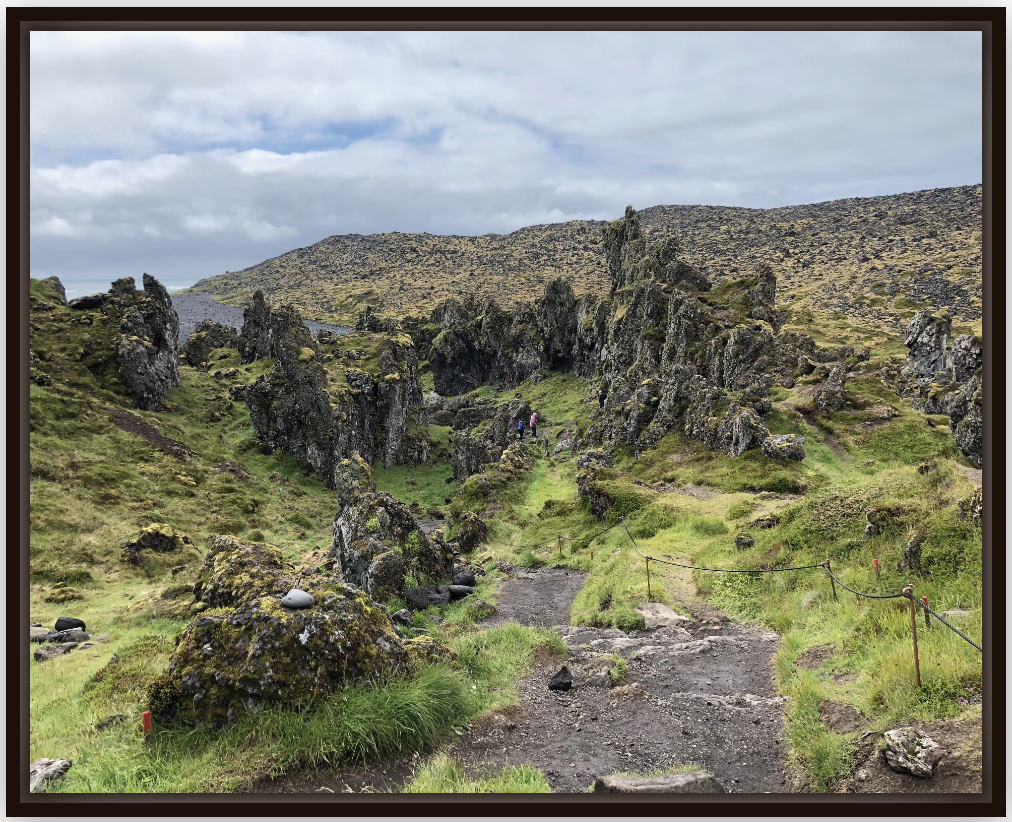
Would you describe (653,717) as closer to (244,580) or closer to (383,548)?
(244,580)

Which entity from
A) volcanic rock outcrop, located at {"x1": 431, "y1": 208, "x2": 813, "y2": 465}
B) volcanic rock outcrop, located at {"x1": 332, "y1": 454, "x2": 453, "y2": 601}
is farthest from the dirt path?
volcanic rock outcrop, located at {"x1": 431, "y1": 208, "x2": 813, "y2": 465}

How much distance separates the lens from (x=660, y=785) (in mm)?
5480

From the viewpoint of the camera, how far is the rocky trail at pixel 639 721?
22.3 feet

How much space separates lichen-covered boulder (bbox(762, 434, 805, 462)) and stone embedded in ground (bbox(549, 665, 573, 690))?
68.5ft

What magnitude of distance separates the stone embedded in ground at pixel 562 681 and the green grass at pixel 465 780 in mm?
3655

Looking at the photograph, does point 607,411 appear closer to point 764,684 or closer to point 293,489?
point 293,489

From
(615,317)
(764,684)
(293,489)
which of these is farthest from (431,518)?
(764,684)

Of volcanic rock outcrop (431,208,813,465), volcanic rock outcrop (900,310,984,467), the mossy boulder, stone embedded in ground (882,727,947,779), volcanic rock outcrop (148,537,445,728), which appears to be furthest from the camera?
volcanic rock outcrop (431,208,813,465)

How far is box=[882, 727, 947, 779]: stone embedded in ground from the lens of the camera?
5.41 metres

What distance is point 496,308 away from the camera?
11025 centimetres

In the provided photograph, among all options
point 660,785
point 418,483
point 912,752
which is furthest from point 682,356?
point 660,785

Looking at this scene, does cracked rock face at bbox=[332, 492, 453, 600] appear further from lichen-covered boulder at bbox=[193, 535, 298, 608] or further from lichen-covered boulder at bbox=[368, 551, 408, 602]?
lichen-covered boulder at bbox=[193, 535, 298, 608]

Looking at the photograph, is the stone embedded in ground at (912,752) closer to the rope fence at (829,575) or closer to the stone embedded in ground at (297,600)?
the rope fence at (829,575)
